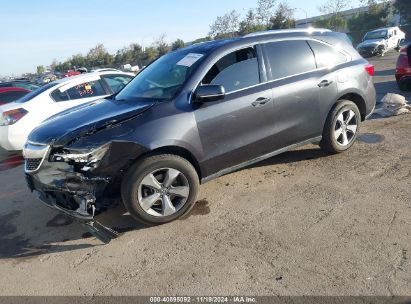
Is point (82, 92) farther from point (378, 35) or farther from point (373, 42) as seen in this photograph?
point (378, 35)

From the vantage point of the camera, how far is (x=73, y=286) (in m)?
3.19

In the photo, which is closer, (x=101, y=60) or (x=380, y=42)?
(x=380, y=42)

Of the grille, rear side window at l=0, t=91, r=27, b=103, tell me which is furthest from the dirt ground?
rear side window at l=0, t=91, r=27, b=103

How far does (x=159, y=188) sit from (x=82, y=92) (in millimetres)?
4707

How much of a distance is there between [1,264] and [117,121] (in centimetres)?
178

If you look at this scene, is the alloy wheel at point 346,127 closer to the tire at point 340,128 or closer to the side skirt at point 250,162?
the tire at point 340,128

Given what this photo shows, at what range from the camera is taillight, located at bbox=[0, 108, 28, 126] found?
731 centimetres

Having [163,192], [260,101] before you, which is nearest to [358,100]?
[260,101]

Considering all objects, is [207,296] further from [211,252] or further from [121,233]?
[121,233]

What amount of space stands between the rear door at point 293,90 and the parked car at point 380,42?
23428mm

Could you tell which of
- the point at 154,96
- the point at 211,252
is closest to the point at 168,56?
the point at 154,96

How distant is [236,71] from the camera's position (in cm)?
447

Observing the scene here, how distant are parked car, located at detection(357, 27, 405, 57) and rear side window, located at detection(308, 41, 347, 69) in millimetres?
22851

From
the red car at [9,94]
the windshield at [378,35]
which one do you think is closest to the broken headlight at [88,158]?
the red car at [9,94]
